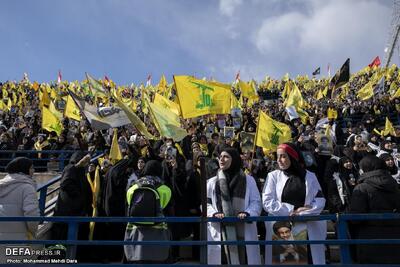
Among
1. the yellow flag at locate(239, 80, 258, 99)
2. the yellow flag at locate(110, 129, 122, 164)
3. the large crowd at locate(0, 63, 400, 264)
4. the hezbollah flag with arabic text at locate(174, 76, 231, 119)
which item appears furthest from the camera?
the yellow flag at locate(239, 80, 258, 99)

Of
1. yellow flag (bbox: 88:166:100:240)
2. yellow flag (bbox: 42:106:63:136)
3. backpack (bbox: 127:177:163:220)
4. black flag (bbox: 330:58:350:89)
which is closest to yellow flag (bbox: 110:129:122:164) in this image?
yellow flag (bbox: 88:166:100:240)

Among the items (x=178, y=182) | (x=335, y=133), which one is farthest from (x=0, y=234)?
(x=335, y=133)

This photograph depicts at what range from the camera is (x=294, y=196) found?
174 inches

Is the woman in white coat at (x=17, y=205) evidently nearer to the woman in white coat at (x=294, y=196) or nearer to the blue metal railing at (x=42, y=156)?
the woman in white coat at (x=294, y=196)

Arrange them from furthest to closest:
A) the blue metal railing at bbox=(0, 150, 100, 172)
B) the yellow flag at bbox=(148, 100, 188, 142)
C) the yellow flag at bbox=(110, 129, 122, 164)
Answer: the blue metal railing at bbox=(0, 150, 100, 172), the yellow flag at bbox=(148, 100, 188, 142), the yellow flag at bbox=(110, 129, 122, 164)

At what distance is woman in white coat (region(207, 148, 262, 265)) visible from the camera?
4.41 m

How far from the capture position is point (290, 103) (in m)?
15.0

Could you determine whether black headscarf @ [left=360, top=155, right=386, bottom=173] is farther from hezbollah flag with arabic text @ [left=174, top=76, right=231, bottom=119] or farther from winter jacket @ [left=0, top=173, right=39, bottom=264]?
hezbollah flag with arabic text @ [left=174, top=76, right=231, bottom=119]

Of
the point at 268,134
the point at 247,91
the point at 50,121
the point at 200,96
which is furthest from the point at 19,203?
the point at 247,91

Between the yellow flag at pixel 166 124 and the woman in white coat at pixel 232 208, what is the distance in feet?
13.1

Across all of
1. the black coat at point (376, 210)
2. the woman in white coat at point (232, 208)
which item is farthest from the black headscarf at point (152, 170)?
the black coat at point (376, 210)

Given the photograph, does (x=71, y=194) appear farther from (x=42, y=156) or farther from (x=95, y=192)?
(x=42, y=156)

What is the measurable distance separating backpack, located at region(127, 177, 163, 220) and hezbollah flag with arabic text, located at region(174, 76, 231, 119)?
475 centimetres

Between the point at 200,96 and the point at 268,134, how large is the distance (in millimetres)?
2122
